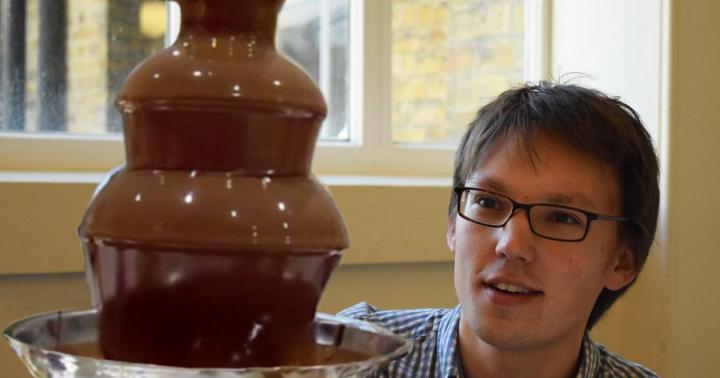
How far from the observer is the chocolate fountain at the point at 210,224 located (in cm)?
48

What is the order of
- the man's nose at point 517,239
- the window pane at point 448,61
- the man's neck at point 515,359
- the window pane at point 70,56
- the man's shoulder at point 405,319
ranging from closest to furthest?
1. the man's nose at point 517,239
2. the man's neck at point 515,359
3. the man's shoulder at point 405,319
4. the window pane at point 70,56
5. the window pane at point 448,61

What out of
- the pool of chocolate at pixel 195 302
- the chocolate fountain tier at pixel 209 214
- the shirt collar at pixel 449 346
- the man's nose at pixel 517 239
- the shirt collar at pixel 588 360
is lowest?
the shirt collar at pixel 588 360

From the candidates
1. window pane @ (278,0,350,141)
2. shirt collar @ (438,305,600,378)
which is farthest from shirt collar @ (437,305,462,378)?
window pane @ (278,0,350,141)

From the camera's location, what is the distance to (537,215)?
1277 millimetres

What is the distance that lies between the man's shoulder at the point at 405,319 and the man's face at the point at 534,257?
4.1 inches

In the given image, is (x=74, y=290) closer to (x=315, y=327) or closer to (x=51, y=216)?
(x=51, y=216)

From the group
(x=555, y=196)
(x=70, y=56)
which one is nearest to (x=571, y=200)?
(x=555, y=196)

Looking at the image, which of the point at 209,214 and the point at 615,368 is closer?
the point at 209,214

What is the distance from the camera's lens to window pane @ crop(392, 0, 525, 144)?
2281mm

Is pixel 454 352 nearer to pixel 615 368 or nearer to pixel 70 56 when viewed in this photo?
pixel 615 368

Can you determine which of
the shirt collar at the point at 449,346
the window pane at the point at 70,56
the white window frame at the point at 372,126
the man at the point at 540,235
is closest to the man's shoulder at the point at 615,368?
the man at the point at 540,235

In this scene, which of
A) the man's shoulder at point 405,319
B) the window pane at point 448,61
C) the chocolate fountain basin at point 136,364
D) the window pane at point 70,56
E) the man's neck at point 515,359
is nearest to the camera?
the chocolate fountain basin at point 136,364

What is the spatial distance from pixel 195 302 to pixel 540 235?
834 millimetres

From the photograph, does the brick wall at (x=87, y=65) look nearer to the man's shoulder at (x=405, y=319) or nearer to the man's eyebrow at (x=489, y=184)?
the man's shoulder at (x=405, y=319)
